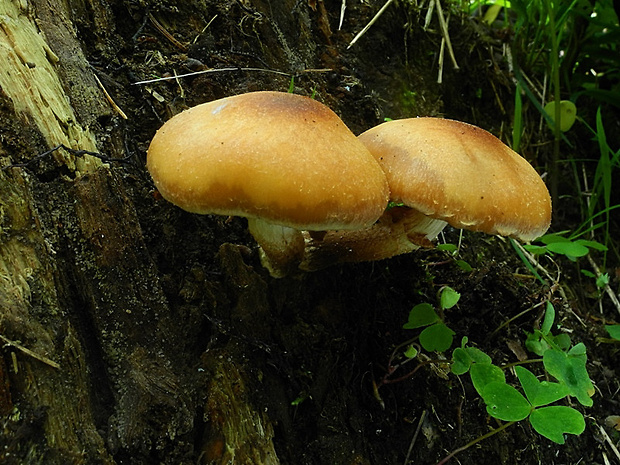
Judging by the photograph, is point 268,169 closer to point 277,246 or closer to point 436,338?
point 277,246

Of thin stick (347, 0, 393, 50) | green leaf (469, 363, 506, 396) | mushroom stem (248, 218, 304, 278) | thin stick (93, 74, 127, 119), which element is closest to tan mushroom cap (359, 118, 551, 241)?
mushroom stem (248, 218, 304, 278)

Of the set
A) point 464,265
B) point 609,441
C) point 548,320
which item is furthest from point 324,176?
point 609,441

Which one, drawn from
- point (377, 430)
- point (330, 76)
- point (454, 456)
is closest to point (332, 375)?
point (377, 430)

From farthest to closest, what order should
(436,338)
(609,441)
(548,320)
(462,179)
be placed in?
(609,441) → (548,320) → (436,338) → (462,179)

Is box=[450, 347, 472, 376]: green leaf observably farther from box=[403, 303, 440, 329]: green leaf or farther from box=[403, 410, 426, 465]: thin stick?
box=[403, 410, 426, 465]: thin stick

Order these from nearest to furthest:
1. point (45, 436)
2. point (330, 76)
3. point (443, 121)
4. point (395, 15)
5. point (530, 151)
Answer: point (45, 436), point (443, 121), point (330, 76), point (395, 15), point (530, 151)

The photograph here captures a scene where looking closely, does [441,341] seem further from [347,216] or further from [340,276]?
[347,216]
